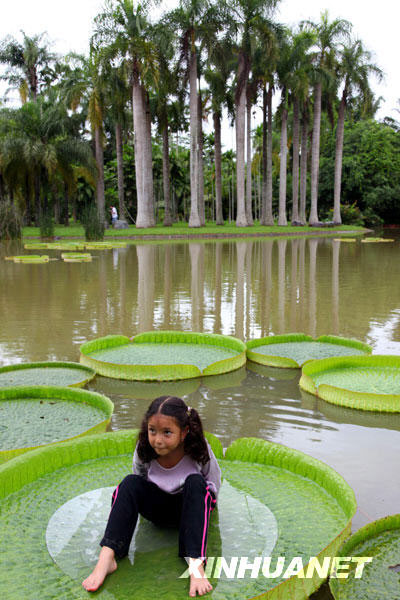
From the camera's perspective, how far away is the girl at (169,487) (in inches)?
70.7

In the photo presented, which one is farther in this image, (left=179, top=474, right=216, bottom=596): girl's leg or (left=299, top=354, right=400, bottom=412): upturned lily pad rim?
(left=299, top=354, right=400, bottom=412): upturned lily pad rim

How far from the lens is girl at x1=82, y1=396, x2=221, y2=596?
179 centimetres

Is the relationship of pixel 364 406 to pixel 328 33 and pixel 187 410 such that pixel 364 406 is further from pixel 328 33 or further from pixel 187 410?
pixel 328 33

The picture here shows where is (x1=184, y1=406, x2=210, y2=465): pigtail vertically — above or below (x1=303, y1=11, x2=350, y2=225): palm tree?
below

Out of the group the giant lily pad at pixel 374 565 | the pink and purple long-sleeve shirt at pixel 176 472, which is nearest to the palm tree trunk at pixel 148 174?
the pink and purple long-sleeve shirt at pixel 176 472

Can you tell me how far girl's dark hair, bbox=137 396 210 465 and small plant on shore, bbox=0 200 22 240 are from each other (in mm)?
18754

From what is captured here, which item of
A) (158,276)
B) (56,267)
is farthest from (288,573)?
(56,267)

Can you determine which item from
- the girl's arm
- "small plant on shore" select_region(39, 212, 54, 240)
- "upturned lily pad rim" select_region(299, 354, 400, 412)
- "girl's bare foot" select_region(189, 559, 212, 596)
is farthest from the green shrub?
"girl's bare foot" select_region(189, 559, 212, 596)

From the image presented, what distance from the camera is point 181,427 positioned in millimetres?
2014

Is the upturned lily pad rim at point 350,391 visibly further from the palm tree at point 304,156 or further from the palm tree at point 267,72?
the palm tree at point 304,156

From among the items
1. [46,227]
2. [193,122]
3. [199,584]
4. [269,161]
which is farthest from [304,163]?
[199,584]

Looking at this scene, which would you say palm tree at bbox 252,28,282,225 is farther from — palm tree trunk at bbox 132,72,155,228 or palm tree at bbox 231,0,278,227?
palm tree trunk at bbox 132,72,155,228

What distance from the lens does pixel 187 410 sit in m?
2.06

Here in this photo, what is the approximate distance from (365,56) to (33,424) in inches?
1286
